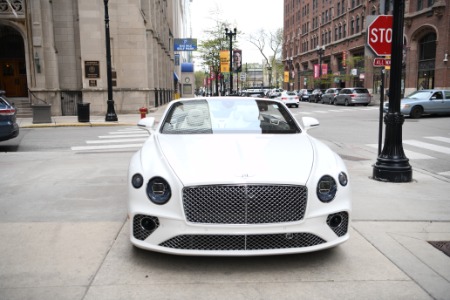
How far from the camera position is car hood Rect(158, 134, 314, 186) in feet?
12.1

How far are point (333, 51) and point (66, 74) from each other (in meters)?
49.1

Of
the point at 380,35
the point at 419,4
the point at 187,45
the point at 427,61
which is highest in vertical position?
the point at 419,4

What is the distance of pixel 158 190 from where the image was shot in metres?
3.76

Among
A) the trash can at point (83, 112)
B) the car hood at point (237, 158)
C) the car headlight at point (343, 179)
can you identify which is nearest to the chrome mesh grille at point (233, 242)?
the car hood at point (237, 158)

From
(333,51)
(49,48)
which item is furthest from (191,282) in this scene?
(333,51)

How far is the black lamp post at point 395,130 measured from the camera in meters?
7.41

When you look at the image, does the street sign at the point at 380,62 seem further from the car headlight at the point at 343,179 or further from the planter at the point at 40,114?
the planter at the point at 40,114

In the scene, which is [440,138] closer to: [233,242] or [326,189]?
[326,189]

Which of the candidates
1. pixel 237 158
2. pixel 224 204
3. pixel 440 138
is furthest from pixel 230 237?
pixel 440 138

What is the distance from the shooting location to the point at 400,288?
137 inches

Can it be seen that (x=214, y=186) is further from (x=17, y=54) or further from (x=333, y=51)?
(x=333, y=51)

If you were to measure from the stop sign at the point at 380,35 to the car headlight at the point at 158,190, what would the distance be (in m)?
6.01

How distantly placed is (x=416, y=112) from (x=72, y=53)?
2036cm

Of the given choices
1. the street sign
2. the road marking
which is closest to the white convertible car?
the street sign
